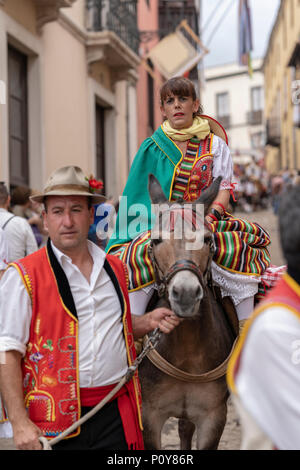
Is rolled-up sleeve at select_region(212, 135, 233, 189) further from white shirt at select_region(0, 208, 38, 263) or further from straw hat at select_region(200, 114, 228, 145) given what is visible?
white shirt at select_region(0, 208, 38, 263)

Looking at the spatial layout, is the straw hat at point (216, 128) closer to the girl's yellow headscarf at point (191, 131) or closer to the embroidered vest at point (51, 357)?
the girl's yellow headscarf at point (191, 131)

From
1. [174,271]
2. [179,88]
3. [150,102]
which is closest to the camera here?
[174,271]

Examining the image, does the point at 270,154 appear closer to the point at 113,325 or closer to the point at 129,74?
the point at 129,74

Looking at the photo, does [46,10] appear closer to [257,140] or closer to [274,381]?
[274,381]

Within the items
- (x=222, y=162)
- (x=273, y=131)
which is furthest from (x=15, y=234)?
(x=273, y=131)

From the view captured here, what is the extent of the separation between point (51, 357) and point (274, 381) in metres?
1.39

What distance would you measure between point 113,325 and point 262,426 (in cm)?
141

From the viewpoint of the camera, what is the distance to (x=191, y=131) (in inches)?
171

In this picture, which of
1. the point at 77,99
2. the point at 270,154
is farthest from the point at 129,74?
the point at 270,154

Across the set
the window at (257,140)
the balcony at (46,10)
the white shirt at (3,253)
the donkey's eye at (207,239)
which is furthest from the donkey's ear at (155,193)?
the window at (257,140)

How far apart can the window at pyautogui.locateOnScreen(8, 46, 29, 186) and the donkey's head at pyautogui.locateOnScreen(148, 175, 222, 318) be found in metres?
6.90

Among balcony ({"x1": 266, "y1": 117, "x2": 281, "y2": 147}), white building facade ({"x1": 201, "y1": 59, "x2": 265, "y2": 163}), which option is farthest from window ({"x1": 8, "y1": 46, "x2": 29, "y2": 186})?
white building facade ({"x1": 201, "y1": 59, "x2": 265, "y2": 163})

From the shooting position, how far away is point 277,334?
1749 millimetres

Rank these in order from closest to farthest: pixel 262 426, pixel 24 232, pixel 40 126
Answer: pixel 262 426
pixel 24 232
pixel 40 126
